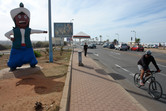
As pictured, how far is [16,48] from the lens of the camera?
7.72 m

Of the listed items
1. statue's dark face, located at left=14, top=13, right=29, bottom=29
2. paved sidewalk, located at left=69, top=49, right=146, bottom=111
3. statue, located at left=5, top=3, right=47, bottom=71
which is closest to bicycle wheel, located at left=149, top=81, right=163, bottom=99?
paved sidewalk, located at left=69, top=49, right=146, bottom=111

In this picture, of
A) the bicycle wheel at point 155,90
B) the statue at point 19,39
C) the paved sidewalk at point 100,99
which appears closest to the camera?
the paved sidewalk at point 100,99

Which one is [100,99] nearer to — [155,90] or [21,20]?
[155,90]

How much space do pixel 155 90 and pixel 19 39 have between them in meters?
7.37

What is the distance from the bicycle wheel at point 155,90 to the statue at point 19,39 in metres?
6.59

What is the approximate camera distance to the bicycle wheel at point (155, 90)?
4.74m

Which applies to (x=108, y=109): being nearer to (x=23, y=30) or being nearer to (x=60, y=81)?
(x=60, y=81)

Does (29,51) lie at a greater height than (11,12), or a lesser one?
lesser

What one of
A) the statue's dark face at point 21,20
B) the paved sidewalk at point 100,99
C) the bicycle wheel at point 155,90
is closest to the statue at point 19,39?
the statue's dark face at point 21,20

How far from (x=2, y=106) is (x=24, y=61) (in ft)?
14.3

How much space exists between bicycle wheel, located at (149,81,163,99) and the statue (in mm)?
6591

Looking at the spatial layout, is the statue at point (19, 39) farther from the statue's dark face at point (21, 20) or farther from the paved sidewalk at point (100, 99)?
the paved sidewalk at point (100, 99)

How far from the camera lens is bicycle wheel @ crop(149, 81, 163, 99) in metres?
4.74

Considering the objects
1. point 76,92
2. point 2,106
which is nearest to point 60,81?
point 76,92
